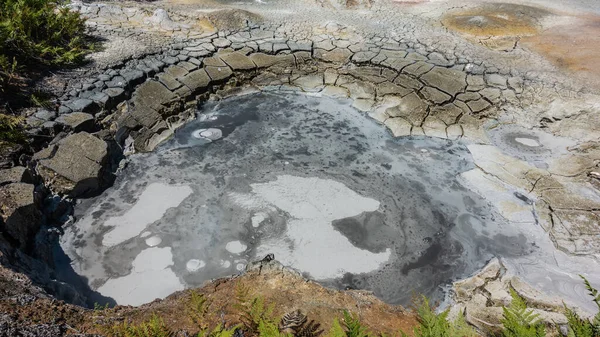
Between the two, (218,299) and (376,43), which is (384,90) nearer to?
(376,43)

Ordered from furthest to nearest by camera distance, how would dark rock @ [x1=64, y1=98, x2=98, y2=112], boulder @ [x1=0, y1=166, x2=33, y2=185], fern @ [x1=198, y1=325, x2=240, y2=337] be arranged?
dark rock @ [x1=64, y1=98, x2=98, y2=112], boulder @ [x1=0, y1=166, x2=33, y2=185], fern @ [x1=198, y1=325, x2=240, y2=337]

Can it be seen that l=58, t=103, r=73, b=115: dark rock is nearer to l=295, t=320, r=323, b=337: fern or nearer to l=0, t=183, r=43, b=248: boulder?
l=0, t=183, r=43, b=248: boulder

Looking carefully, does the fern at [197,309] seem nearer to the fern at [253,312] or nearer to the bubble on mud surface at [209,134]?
the fern at [253,312]

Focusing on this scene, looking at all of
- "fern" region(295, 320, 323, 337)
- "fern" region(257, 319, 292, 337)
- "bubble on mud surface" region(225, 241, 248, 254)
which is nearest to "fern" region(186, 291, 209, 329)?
"fern" region(257, 319, 292, 337)

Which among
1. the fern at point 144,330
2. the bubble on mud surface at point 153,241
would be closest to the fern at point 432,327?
the fern at point 144,330

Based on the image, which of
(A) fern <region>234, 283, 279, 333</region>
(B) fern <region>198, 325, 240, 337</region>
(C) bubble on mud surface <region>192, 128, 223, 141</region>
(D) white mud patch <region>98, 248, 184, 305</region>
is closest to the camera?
(B) fern <region>198, 325, 240, 337</region>
